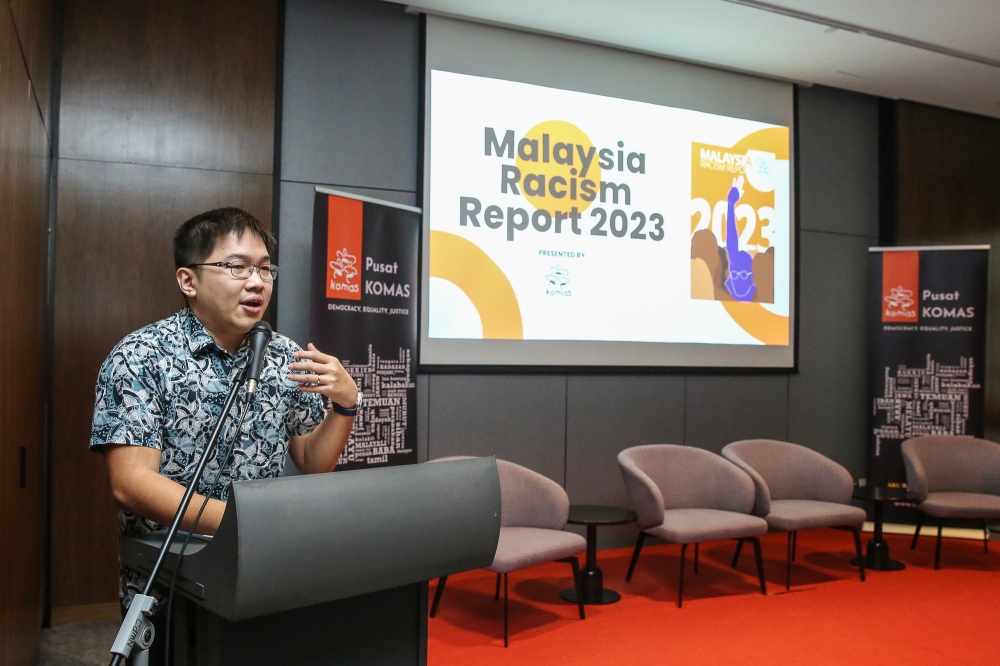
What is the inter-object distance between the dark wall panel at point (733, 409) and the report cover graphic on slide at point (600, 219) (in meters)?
0.32

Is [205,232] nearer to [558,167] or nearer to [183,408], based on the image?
[183,408]

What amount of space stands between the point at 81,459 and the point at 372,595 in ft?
10.3

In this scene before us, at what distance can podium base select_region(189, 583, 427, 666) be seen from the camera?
53.4 inches

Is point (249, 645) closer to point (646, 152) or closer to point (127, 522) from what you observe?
point (127, 522)

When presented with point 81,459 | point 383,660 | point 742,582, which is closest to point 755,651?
point 742,582

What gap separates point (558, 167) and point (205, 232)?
12.7 feet

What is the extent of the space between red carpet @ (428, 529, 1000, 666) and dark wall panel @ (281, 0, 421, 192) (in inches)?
107

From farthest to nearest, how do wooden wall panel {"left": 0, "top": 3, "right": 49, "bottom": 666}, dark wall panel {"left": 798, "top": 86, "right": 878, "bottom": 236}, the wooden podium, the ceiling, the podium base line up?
dark wall panel {"left": 798, "top": 86, "right": 878, "bottom": 236} → the ceiling → wooden wall panel {"left": 0, "top": 3, "right": 49, "bottom": 666} → the podium base → the wooden podium

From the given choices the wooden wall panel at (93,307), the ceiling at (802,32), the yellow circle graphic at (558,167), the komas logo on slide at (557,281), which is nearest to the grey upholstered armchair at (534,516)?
the komas logo on slide at (557,281)

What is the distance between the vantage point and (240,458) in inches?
68.9

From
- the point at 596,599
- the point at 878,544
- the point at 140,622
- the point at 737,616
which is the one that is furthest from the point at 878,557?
the point at 140,622

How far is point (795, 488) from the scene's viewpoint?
5.21 m

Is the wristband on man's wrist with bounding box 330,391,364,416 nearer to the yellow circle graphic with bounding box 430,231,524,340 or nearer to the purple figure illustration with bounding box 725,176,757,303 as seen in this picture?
the yellow circle graphic with bounding box 430,231,524,340

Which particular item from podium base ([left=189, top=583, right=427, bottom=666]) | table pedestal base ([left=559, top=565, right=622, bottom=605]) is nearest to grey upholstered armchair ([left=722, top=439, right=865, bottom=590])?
table pedestal base ([left=559, top=565, right=622, bottom=605])
